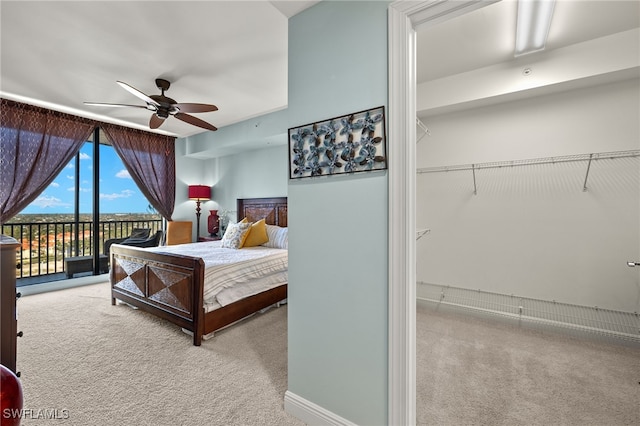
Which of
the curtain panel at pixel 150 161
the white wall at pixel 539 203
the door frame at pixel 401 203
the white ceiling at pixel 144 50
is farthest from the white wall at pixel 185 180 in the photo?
the door frame at pixel 401 203

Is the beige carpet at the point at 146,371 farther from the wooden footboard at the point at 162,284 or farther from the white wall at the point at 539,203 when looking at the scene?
the white wall at the point at 539,203

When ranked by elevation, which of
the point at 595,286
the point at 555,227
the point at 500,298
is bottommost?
the point at 500,298

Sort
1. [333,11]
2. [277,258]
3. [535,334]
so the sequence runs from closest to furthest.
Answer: [333,11] < [535,334] < [277,258]

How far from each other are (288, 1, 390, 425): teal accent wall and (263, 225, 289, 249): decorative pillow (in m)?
2.37

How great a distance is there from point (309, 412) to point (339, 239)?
1.02 m

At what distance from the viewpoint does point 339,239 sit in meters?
1.49

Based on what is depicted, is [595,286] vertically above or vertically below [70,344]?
above

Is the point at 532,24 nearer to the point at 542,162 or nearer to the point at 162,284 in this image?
the point at 542,162

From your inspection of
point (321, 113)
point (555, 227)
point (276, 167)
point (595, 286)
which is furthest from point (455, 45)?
point (276, 167)

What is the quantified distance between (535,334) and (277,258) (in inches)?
109

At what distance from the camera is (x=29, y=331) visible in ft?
8.85

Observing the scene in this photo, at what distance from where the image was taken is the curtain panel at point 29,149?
3.57 meters

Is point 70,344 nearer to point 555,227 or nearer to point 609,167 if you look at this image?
point 555,227

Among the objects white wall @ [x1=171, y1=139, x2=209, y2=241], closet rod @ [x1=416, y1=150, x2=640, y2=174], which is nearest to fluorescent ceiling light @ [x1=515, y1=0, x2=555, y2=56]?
closet rod @ [x1=416, y1=150, x2=640, y2=174]
